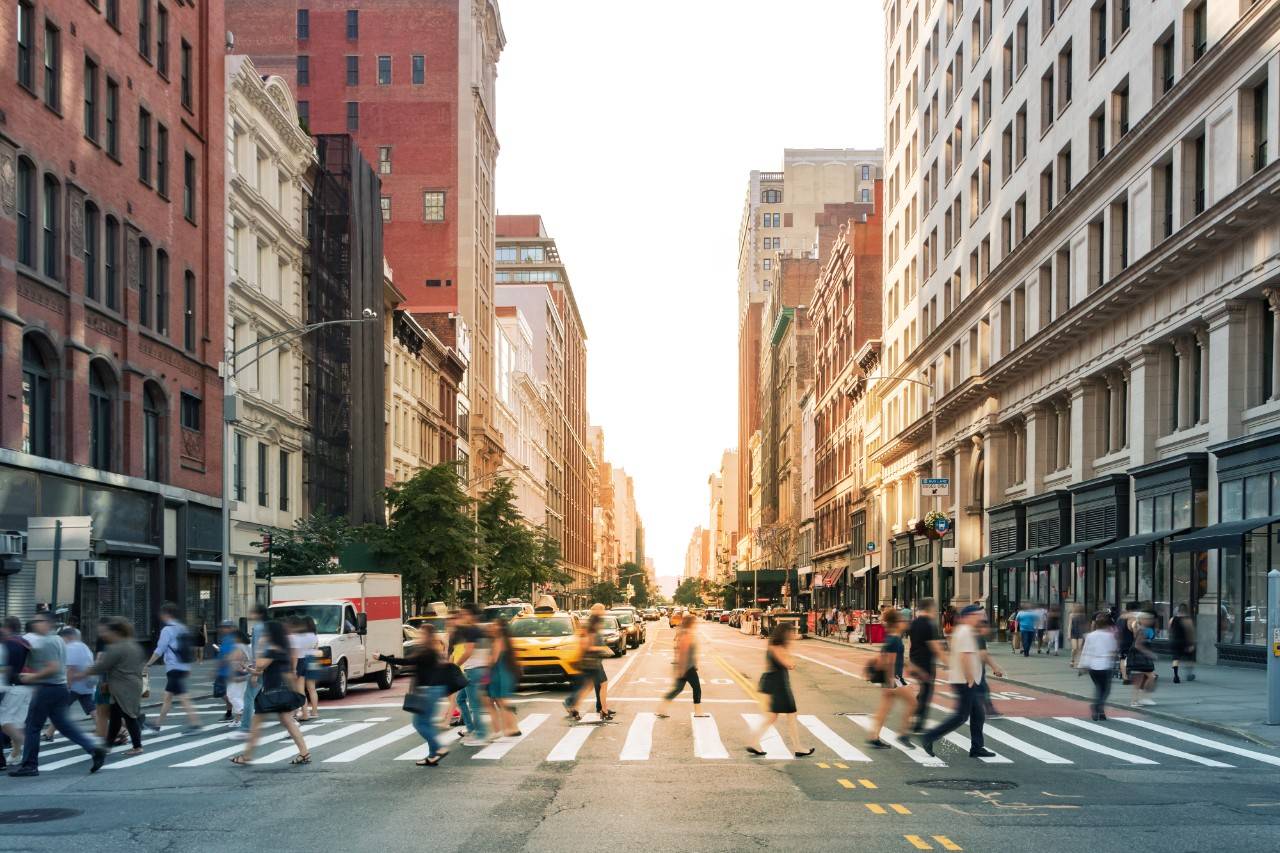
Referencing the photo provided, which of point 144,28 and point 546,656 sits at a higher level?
point 144,28

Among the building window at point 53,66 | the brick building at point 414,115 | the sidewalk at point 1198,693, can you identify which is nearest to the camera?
the sidewalk at point 1198,693

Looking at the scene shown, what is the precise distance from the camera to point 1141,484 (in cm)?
3831

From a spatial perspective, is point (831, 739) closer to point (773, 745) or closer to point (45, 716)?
point (773, 745)

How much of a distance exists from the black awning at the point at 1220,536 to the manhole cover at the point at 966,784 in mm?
17855

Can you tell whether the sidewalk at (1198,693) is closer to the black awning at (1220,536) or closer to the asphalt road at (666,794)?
the asphalt road at (666,794)

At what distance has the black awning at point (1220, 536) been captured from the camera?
97.8ft

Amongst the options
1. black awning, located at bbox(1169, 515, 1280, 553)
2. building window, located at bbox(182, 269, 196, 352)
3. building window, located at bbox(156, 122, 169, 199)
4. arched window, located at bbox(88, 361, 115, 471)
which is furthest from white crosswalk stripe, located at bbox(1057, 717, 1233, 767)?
building window, located at bbox(156, 122, 169, 199)

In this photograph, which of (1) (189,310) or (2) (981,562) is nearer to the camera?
(1) (189,310)

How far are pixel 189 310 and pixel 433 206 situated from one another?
160 ft

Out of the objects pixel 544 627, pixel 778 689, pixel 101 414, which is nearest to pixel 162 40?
pixel 101 414

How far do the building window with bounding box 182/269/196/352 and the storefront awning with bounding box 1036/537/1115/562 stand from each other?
29.0 m


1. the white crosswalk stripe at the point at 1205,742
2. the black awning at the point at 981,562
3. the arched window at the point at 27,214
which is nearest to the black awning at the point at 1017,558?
the black awning at the point at 981,562

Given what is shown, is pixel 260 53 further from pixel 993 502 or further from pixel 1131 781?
pixel 1131 781

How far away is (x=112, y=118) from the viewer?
3616cm
